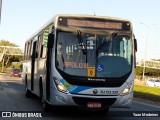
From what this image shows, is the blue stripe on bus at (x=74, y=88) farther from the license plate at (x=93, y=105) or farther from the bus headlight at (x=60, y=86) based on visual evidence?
the license plate at (x=93, y=105)

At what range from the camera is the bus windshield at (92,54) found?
13.0m

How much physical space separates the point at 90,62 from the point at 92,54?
269 millimetres

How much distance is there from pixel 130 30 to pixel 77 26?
5.59 feet

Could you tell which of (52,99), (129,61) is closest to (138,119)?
(129,61)

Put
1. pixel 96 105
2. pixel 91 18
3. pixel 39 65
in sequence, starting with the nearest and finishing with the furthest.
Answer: pixel 96 105, pixel 91 18, pixel 39 65

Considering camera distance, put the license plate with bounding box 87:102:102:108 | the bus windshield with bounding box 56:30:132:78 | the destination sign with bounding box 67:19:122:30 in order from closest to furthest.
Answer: the license plate with bounding box 87:102:102:108, the bus windshield with bounding box 56:30:132:78, the destination sign with bounding box 67:19:122:30

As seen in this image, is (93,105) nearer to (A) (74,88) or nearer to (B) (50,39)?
(A) (74,88)

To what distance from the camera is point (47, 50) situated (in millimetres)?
14195

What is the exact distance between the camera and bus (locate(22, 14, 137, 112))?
12859 millimetres

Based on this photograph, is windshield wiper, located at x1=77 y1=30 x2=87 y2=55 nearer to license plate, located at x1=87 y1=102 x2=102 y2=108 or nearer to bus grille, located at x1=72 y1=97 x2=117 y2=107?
bus grille, located at x1=72 y1=97 x2=117 y2=107

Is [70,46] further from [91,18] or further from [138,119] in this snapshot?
[138,119]

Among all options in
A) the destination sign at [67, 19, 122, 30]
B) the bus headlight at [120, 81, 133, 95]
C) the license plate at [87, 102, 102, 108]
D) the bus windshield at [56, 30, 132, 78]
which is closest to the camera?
the license plate at [87, 102, 102, 108]

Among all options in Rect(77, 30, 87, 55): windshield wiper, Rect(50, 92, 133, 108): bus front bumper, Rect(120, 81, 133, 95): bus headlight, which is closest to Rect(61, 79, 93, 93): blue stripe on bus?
Rect(50, 92, 133, 108): bus front bumper

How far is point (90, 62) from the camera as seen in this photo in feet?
42.8
